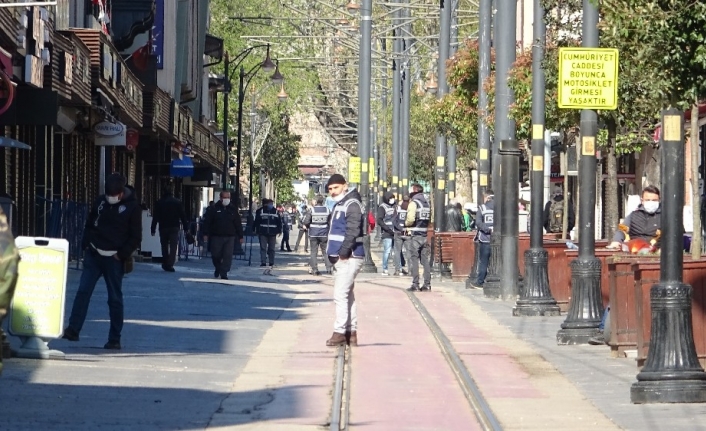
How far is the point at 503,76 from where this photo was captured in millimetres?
25812

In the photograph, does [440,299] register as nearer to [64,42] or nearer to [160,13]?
[64,42]

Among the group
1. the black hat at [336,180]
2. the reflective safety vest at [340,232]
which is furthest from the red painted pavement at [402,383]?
the black hat at [336,180]

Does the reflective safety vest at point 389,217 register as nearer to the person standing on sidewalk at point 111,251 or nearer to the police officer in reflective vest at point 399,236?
the police officer in reflective vest at point 399,236

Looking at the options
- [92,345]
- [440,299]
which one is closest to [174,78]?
[440,299]

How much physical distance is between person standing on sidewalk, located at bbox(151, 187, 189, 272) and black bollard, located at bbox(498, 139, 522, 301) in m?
9.11

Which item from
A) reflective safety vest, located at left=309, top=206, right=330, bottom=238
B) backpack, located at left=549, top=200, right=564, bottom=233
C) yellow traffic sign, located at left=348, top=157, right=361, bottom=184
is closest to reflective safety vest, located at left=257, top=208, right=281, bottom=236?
yellow traffic sign, located at left=348, top=157, right=361, bottom=184

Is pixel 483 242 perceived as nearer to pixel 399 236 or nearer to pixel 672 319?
pixel 399 236

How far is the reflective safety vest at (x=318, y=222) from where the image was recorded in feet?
116

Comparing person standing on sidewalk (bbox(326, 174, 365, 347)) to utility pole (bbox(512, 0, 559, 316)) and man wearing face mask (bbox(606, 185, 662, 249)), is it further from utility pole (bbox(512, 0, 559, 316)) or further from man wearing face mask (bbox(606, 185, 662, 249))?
utility pole (bbox(512, 0, 559, 316))

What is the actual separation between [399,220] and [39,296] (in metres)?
20.6

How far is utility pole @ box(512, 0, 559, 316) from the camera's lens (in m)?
21.5

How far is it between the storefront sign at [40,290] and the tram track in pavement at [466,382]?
352 cm

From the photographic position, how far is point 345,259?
1670cm

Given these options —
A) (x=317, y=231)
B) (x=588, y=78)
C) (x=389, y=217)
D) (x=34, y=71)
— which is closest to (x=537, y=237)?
(x=588, y=78)
